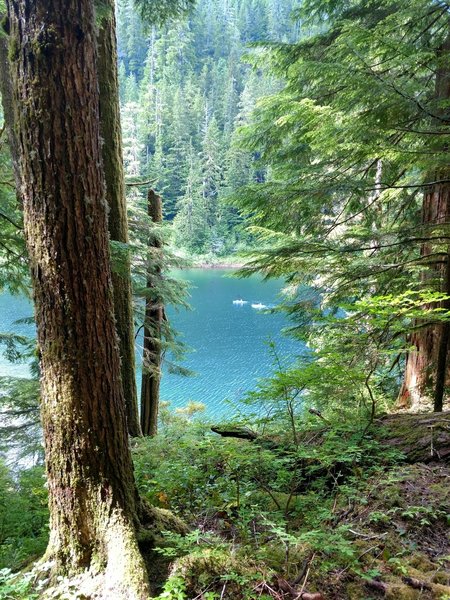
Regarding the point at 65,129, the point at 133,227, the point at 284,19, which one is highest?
the point at 284,19

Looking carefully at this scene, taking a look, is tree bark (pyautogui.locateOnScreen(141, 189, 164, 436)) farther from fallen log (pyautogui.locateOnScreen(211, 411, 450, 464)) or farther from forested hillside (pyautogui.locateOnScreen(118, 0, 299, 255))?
forested hillside (pyautogui.locateOnScreen(118, 0, 299, 255))

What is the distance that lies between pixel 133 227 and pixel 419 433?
540 cm

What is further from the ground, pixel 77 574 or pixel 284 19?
pixel 284 19

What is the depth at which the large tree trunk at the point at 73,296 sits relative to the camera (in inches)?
59.0

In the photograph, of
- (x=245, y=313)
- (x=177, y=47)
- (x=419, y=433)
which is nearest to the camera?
(x=419, y=433)

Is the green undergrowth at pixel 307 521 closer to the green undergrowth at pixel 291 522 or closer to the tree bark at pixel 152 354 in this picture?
the green undergrowth at pixel 291 522

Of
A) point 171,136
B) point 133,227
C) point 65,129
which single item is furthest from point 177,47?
point 65,129

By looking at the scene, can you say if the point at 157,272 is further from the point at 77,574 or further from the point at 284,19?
the point at 284,19

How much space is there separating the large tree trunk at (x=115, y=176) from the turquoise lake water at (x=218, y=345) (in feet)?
15.9

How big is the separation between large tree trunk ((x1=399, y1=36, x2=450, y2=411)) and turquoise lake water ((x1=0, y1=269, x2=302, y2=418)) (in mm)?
5692

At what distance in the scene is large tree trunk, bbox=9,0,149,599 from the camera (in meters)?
1.50

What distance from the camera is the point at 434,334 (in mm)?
3914

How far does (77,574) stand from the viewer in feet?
5.23

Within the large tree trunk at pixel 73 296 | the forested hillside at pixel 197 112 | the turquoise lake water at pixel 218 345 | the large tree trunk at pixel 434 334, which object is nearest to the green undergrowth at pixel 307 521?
the large tree trunk at pixel 73 296
